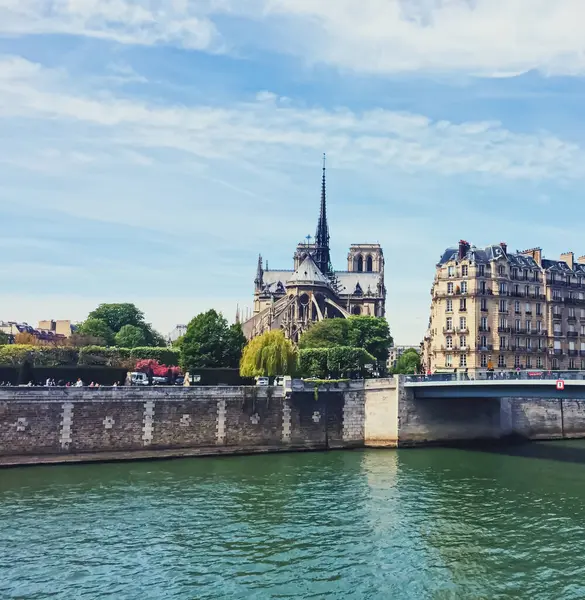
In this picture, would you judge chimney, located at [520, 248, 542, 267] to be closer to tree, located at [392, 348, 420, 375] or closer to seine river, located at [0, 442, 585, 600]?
tree, located at [392, 348, 420, 375]

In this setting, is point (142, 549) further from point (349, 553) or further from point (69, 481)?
point (69, 481)

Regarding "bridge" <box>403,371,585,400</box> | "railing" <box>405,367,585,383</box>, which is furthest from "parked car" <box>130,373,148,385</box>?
"railing" <box>405,367,585,383</box>

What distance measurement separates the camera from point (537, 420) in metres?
58.4

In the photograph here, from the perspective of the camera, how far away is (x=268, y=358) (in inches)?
2202

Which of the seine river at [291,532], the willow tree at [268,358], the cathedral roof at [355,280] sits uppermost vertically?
the cathedral roof at [355,280]

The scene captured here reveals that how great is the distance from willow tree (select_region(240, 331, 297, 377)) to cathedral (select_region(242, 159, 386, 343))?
49.3 metres

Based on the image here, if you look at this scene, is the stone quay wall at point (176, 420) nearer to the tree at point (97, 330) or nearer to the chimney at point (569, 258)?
the chimney at point (569, 258)

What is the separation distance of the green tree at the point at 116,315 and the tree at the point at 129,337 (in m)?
7.44

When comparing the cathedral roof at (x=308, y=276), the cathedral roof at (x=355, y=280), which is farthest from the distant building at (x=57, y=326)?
the cathedral roof at (x=355, y=280)

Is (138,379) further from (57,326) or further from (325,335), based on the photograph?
(57,326)

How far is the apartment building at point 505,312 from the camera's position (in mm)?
70562

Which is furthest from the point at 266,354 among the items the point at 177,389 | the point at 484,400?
the point at 484,400

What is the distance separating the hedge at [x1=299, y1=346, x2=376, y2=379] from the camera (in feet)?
204

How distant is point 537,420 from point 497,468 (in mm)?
18745
